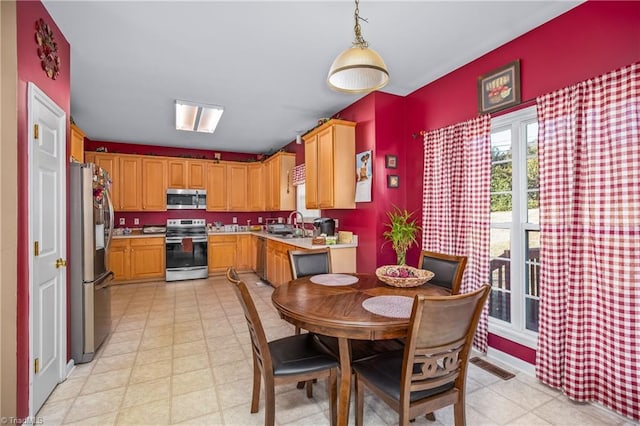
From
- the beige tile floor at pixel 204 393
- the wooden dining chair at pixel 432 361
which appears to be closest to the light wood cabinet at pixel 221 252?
the beige tile floor at pixel 204 393

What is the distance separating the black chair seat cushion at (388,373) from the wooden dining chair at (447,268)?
2.57 ft

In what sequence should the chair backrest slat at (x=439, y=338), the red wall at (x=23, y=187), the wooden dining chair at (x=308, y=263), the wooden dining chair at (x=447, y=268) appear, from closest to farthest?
the chair backrest slat at (x=439, y=338), the red wall at (x=23, y=187), the wooden dining chair at (x=447, y=268), the wooden dining chair at (x=308, y=263)

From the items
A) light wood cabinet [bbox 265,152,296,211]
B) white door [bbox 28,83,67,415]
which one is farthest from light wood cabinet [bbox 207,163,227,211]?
white door [bbox 28,83,67,415]

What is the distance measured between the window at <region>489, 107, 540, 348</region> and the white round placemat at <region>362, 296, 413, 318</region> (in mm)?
1354

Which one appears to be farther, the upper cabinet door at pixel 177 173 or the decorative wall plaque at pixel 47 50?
the upper cabinet door at pixel 177 173

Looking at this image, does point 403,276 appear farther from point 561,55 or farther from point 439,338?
point 561,55

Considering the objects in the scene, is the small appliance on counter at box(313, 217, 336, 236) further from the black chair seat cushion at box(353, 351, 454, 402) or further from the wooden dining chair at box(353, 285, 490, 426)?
the wooden dining chair at box(353, 285, 490, 426)

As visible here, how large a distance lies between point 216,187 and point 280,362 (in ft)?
17.4

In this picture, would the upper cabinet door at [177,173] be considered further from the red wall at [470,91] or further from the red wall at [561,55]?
the red wall at [561,55]

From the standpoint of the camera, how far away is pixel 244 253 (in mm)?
6383

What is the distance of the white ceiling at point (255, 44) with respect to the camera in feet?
6.98

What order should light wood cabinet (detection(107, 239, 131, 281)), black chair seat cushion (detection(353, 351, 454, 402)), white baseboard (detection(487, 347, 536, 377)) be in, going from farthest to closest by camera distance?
1. light wood cabinet (detection(107, 239, 131, 281))
2. white baseboard (detection(487, 347, 536, 377))
3. black chair seat cushion (detection(353, 351, 454, 402))

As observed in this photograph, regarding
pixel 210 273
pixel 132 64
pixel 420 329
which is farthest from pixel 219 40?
pixel 210 273

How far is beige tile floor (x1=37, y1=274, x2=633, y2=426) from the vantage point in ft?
6.18
